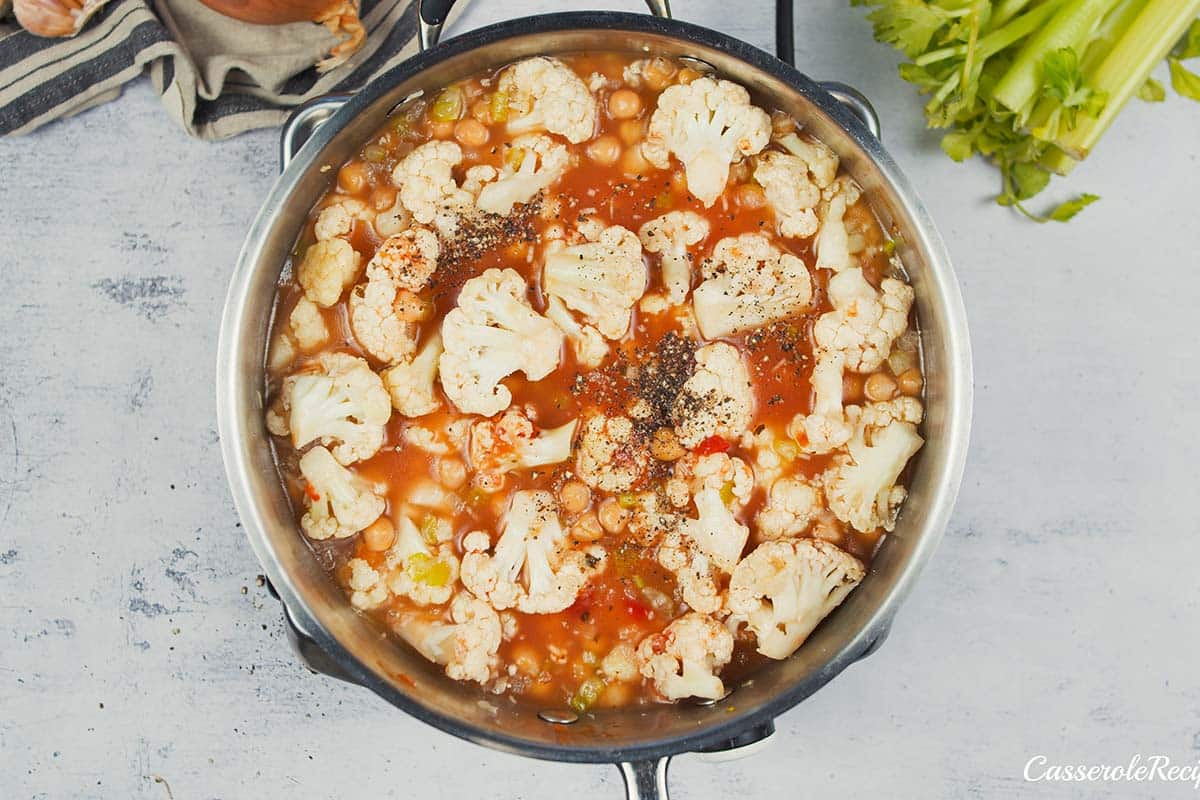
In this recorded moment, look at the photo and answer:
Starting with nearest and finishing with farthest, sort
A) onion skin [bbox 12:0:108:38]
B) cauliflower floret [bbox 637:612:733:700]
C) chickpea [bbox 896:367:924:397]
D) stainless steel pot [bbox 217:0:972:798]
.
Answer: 1. stainless steel pot [bbox 217:0:972:798]
2. cauliflower floret [bbox 637:612:733:700]
3. chickpea [bbox 896:367:924:397]
4. onion skin [bbox 12:0:108:38]

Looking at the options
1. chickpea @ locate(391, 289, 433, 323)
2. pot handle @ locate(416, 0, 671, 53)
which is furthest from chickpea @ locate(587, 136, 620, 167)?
chickpea @ locate(391, 289, 433, 323)

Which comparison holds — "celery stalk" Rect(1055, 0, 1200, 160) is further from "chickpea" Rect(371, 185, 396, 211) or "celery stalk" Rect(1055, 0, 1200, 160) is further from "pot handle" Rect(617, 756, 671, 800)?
"pot handle" Rect(617, 756, 671, 800)

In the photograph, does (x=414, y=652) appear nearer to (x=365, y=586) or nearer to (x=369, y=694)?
(x=365, y=586)

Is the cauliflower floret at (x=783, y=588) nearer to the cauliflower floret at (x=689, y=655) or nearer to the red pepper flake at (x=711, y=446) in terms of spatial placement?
the cauliflower floret at (x=689, y=655)

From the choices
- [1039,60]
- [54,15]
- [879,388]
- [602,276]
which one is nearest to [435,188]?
[602,276]

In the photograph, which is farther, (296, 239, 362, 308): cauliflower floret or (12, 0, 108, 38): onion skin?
(12, 0, 108, 38): onion skin

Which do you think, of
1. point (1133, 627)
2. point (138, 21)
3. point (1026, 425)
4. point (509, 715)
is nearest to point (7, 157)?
point (138, 21)

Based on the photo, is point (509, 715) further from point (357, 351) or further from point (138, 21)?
point (138, 21)
